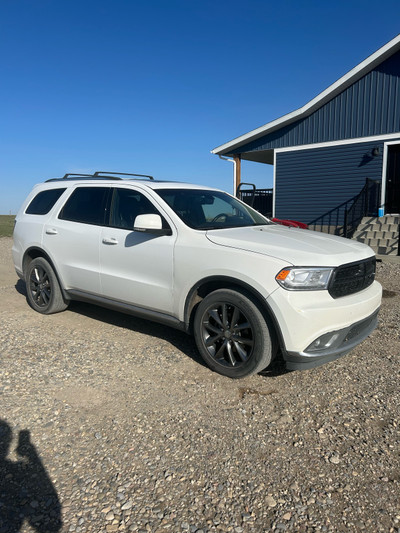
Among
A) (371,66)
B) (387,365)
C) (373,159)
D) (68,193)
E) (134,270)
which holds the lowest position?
(387,365)

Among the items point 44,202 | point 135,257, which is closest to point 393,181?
point 44,202

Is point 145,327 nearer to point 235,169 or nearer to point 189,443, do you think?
point 189,443

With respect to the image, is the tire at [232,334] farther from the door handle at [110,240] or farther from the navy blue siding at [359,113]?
the navy blue siding at [359,113]

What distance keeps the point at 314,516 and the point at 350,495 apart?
0.88ft

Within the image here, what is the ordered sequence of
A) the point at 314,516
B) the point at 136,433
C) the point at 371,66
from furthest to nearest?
the point at 371,66 → the point at 136,433 → the point at 314,516

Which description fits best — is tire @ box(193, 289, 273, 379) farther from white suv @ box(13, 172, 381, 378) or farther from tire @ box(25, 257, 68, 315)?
tire @ box(25, 257, 68, 315)

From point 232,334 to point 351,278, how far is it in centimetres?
111

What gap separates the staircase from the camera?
1108 centimetres

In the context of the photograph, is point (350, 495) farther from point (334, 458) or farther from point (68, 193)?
point (68, 193)

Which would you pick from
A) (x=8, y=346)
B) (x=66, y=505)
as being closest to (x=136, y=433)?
(x=66, y=505)

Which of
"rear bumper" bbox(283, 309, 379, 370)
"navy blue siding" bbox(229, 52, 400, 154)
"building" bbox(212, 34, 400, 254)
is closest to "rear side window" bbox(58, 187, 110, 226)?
"rear bumper" bbox(283, 309, 379, 370)

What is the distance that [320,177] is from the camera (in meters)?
14.1

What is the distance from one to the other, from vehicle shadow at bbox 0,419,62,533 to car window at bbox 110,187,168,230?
2.44 metres

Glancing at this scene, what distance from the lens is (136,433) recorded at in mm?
2658
